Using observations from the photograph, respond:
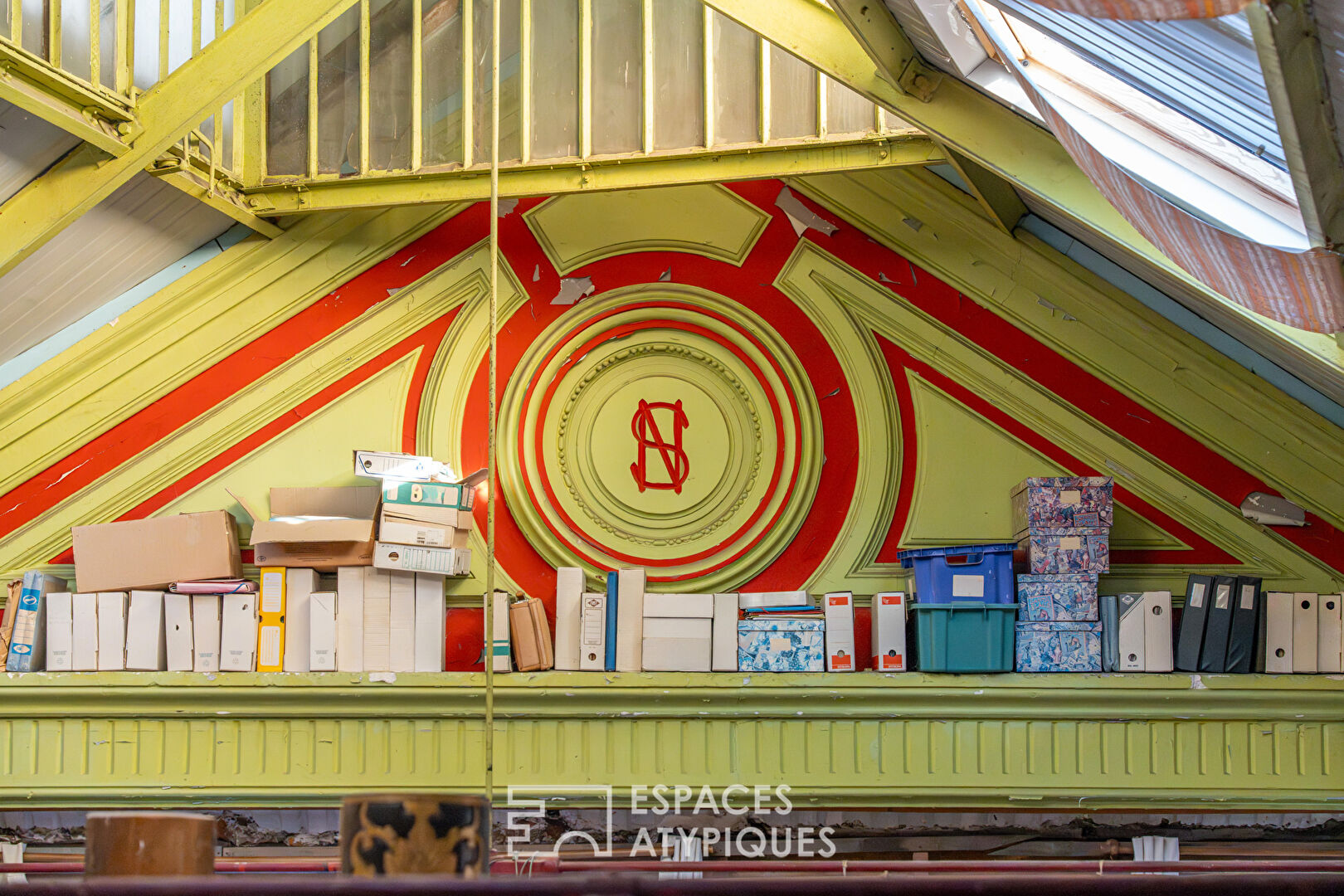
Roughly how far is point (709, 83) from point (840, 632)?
81.4 inches

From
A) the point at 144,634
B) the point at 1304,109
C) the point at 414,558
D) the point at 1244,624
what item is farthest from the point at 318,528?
the point at 1304,109

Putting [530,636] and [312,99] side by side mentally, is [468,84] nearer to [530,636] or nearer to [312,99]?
[312,99]

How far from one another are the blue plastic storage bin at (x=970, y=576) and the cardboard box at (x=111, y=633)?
2.95 meters

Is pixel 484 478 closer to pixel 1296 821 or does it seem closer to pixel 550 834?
pixel 550 834

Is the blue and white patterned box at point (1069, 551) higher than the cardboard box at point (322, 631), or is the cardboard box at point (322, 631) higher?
the blue and white patterned box at point (1069, 551)

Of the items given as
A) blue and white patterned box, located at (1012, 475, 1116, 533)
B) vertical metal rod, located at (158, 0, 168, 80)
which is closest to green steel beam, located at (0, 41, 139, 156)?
vertical metal rod, located at (158, 0, 168, 80)

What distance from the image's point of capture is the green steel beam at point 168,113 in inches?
165

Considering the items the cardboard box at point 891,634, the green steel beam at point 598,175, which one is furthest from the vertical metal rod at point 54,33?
the cardboard box at point 891,634

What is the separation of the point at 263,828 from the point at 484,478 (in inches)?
62.0

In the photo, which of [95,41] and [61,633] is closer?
[95,41]

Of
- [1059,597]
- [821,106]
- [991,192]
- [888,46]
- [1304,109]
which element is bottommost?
[1059,597]

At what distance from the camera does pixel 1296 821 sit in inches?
187

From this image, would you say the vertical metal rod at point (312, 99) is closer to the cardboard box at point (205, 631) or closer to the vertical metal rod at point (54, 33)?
the vertical metal rod at point (54, 33)

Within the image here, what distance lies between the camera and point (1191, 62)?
2584 millimetres
